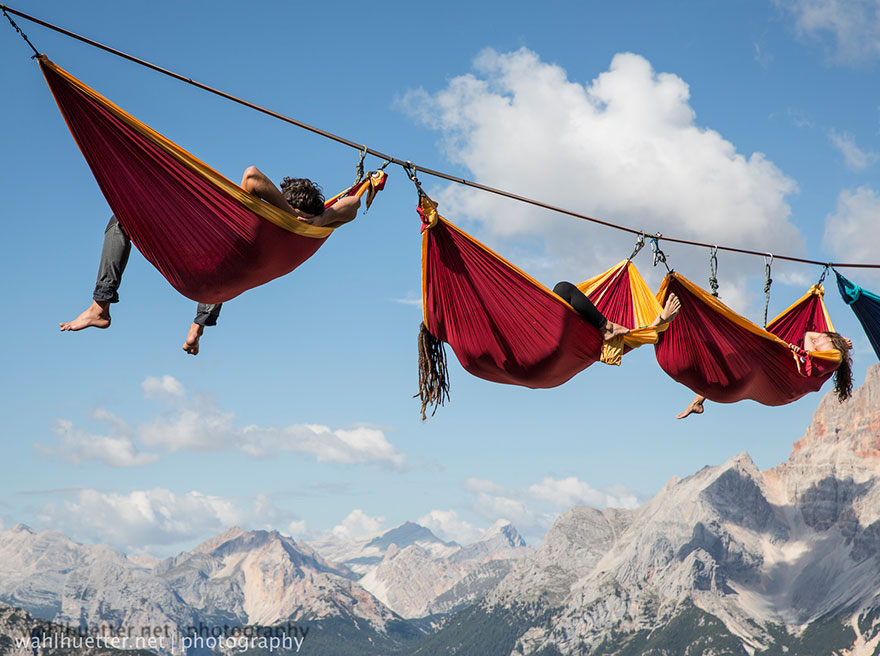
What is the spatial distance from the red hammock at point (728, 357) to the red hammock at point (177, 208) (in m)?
5.46

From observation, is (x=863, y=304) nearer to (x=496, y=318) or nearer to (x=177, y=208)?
(x=496, y=318)

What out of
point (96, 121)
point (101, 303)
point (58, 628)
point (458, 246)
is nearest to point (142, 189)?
point (96, 121)

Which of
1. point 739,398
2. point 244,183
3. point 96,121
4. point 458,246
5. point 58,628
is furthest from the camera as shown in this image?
point 58,628

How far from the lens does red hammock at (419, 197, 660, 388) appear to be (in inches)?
370

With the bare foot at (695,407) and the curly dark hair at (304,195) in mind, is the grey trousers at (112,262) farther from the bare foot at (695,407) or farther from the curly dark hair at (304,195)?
the bare foot at (695,407)

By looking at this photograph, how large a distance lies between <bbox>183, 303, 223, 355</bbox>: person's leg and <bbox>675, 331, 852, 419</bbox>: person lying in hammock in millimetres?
6811

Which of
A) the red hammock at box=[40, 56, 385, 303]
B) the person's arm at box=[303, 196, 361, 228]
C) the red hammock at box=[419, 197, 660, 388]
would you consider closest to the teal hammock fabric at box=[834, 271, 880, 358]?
the red hammock at box=[419, 197, 660, 388]

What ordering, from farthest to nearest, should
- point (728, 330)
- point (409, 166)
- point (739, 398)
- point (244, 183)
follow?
point (739, 398), point (728, 330), point (409, 166), point (244, 183)

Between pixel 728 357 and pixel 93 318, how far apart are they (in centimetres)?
783

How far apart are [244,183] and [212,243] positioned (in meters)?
0.54

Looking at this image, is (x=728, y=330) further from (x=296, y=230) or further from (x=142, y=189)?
(x=142, y=189)

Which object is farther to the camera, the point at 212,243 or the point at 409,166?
the point at 409,166

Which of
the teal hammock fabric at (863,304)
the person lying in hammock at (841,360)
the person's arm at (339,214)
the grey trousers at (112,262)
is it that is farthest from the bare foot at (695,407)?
the grey trousers at (112,262)

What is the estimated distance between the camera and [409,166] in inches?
333
